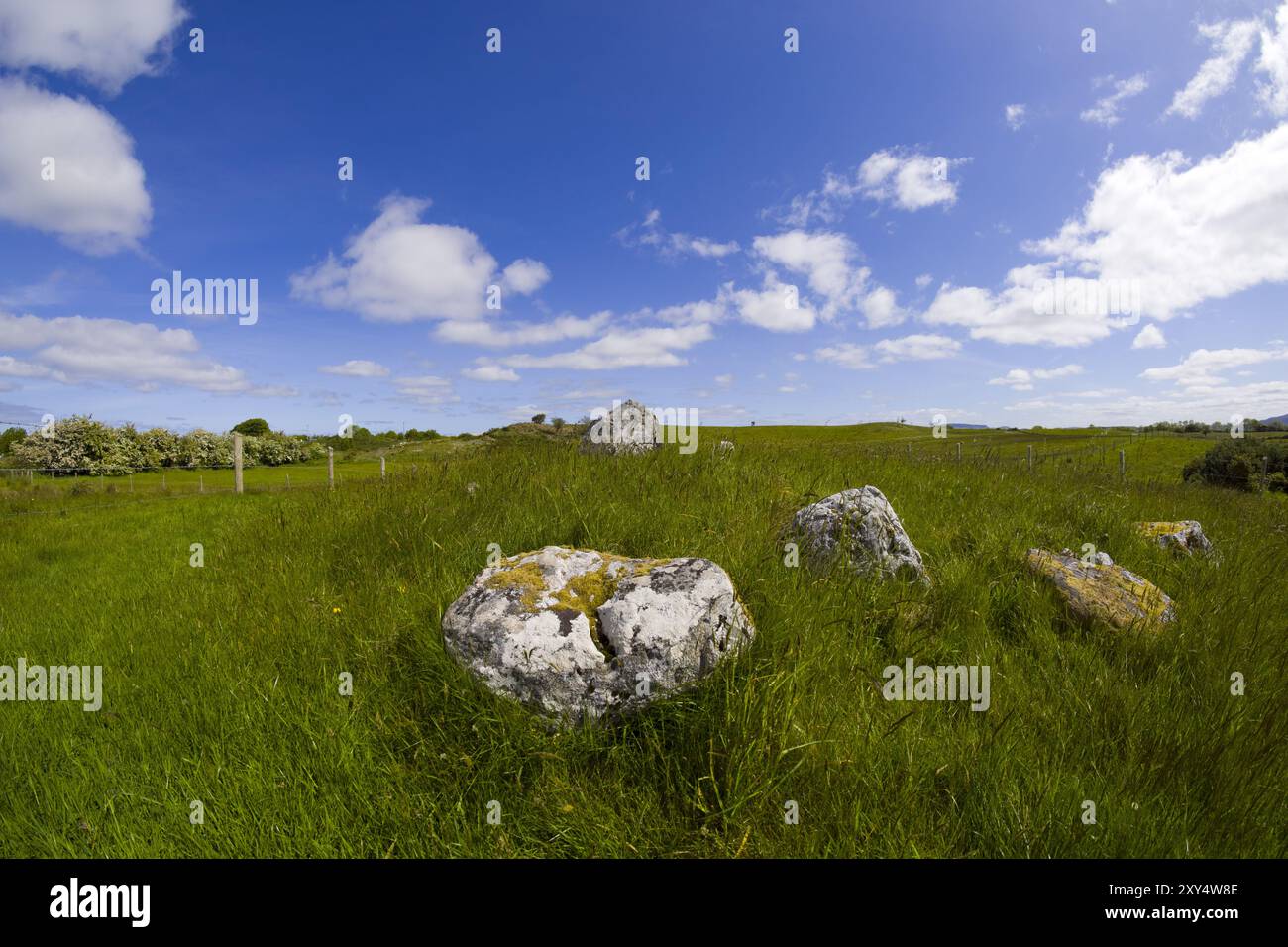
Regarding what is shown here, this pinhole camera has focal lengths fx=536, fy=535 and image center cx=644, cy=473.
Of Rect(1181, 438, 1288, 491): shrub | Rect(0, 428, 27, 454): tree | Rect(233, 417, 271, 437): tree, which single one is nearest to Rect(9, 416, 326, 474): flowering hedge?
Rect(0, 428, 27, 454): tree

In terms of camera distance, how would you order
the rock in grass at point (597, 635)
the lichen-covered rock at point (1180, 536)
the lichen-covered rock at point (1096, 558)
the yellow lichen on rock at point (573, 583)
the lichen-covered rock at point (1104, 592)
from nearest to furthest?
the rock in grass at point (597, 635)
the yellow lichen on rock at point (573, 583)
the lichen-covered rock at point (1104, 592)
the lichen-covered rock at point (1096, 558)
the lichen-covered rock at point (1180, 536)

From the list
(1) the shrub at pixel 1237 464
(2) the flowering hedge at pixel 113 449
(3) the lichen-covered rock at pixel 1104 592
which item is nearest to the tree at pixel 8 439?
(2) the flowering hedge at pixel 113 449

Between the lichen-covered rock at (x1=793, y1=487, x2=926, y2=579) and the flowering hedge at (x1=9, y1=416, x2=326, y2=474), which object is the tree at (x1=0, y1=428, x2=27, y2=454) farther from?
the lichen-covered rock at (x1=793, y1=487, x2=926, y2=579)

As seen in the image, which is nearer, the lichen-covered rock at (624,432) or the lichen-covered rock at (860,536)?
the lichen-covered rock at (860,536)

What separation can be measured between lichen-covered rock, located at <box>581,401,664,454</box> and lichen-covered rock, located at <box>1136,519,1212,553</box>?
6.20 metres

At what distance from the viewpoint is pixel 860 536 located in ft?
15.1

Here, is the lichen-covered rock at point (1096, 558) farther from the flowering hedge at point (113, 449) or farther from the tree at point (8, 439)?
the tree at point (8, 439)

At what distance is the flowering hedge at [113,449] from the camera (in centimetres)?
4112

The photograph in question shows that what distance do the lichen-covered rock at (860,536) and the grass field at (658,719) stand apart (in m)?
0.25

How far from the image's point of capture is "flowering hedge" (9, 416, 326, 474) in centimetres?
4112

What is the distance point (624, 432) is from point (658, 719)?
17.7 feet

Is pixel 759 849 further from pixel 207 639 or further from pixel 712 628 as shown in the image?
pixel 207 639

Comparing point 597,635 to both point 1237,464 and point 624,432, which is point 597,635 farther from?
point 1237,464

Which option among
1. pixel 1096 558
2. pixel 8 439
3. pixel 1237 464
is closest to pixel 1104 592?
pixel 1096 558
